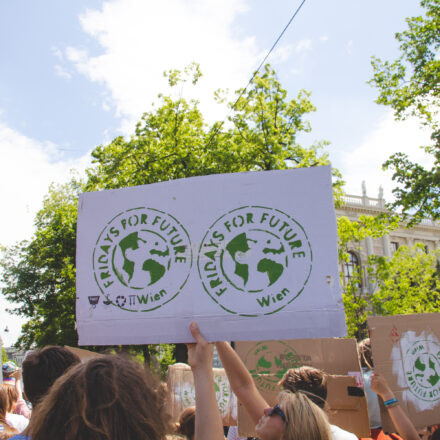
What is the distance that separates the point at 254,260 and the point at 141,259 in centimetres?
55

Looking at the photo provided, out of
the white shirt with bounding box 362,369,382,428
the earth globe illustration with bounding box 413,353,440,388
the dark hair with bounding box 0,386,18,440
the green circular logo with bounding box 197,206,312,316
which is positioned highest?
the green circular logo with bounding box 197,206,312,316

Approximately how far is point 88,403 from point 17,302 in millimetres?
27070

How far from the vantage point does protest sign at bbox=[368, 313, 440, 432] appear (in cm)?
321

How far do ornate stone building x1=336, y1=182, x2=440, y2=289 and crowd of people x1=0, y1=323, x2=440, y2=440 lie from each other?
34.6 meters

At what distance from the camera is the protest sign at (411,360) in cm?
321

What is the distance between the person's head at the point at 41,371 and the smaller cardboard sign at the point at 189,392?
2246mm

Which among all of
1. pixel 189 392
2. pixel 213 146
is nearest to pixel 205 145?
pixel 213 146

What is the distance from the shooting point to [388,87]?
1368 centimetres

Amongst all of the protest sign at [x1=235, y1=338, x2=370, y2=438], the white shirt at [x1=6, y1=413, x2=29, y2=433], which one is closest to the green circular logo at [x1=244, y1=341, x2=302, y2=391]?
the protest sign at [x1=235, y1=338, x2=370, y2=438]

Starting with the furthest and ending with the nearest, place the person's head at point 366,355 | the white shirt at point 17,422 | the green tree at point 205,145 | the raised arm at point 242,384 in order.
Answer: the green tree at point 205,145 < the person's head at point 366,355 < the white shirt at point 17,422 < the raised arm at point 242,384

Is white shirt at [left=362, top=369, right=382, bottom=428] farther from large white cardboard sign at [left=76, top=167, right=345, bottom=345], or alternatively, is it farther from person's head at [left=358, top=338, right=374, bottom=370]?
large white cardboard sign at [left=76, top=167, right=345, bottom=345]

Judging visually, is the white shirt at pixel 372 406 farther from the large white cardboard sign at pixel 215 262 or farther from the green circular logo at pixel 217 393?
the large white cardboard sign at pixel 215 262

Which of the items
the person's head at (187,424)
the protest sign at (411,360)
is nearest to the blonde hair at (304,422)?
the protest sign at (411,360)

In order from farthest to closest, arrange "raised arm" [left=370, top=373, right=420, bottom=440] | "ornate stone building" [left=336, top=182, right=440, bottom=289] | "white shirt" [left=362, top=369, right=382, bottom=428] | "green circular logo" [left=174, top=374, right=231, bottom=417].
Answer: "ornate stone building" [left=336, top=182, right=440, bottom=289], "green circular logo" [left=174, top=374, right=231, bottom=417], "white shirt" [left=362, top=369, right=382, bottom=428], "raised arm" [left=370, top=373, right=420, bottom=440]
